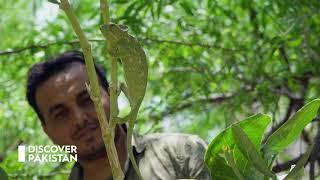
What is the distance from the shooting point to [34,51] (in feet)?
8.46

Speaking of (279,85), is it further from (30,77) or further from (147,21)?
(30,77)

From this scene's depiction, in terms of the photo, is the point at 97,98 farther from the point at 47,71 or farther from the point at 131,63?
the point at 47,71

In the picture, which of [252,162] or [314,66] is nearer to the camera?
[252,162]

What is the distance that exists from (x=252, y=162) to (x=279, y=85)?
6.46ft

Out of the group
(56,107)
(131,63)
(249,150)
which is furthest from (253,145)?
(56,107)

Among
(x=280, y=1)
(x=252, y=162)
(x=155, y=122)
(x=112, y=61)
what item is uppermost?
(x=280, y=1)

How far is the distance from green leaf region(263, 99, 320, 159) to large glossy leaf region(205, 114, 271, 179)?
19 millimetres

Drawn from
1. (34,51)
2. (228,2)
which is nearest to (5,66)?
(34,51)

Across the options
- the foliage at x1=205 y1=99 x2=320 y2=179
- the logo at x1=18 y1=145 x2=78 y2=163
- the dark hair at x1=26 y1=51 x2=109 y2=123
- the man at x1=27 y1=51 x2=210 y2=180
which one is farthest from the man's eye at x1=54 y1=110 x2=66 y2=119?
the foliage at x1=205 y1=99 x2=320 y2=179

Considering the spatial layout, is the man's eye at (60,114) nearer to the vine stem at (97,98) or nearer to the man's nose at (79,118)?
the man's nose at (79,118)

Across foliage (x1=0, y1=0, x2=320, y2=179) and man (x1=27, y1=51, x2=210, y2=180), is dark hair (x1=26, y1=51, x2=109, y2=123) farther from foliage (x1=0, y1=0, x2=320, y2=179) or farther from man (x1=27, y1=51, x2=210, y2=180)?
foliage (x1=0, y1=0, x2=320, y2=179)

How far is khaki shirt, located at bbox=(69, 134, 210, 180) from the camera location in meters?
1.78

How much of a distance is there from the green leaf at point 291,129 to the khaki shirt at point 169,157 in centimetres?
93

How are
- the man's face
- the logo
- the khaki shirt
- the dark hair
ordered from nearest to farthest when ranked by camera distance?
the khaki shirt < the man's face < the dark hair < the logo
